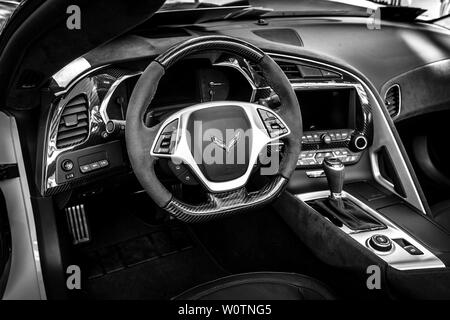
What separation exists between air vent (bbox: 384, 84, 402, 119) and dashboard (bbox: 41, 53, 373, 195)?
394 millimetres

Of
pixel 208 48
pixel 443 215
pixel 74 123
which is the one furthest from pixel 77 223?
pixel 443 215

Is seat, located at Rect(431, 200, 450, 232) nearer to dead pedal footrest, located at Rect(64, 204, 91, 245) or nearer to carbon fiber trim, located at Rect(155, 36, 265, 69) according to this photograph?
carbon fiber trim, located at Rect(155, 36, 265, 69)

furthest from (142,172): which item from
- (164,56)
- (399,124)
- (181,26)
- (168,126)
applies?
(399,124)

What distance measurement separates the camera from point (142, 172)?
1101mm

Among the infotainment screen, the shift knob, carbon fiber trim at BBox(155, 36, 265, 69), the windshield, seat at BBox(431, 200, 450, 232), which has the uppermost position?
the windshield

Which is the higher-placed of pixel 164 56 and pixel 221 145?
pixel 164 56

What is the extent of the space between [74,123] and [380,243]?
38.6 inches

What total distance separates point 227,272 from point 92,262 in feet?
1.98

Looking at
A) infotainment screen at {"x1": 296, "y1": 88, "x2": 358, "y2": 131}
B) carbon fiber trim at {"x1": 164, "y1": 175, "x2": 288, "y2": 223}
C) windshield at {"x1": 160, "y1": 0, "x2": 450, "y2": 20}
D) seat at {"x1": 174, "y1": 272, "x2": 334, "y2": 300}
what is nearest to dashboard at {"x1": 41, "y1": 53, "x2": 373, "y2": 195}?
infotainment screen at {"x1": 296, "y1": 88, "x2": 358, "y2": 131}

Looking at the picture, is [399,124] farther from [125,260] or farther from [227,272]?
[125,260]

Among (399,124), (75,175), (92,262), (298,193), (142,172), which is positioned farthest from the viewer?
(399,124)

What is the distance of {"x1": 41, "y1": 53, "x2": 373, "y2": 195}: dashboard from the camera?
127cm

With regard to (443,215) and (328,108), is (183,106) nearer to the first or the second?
(328,108)

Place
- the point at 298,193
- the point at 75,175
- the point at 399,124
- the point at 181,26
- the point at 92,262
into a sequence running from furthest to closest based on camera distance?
the point at 399,124
the point at 92,262
the point at 181,26
the point at 298,193
the point at 75,175
